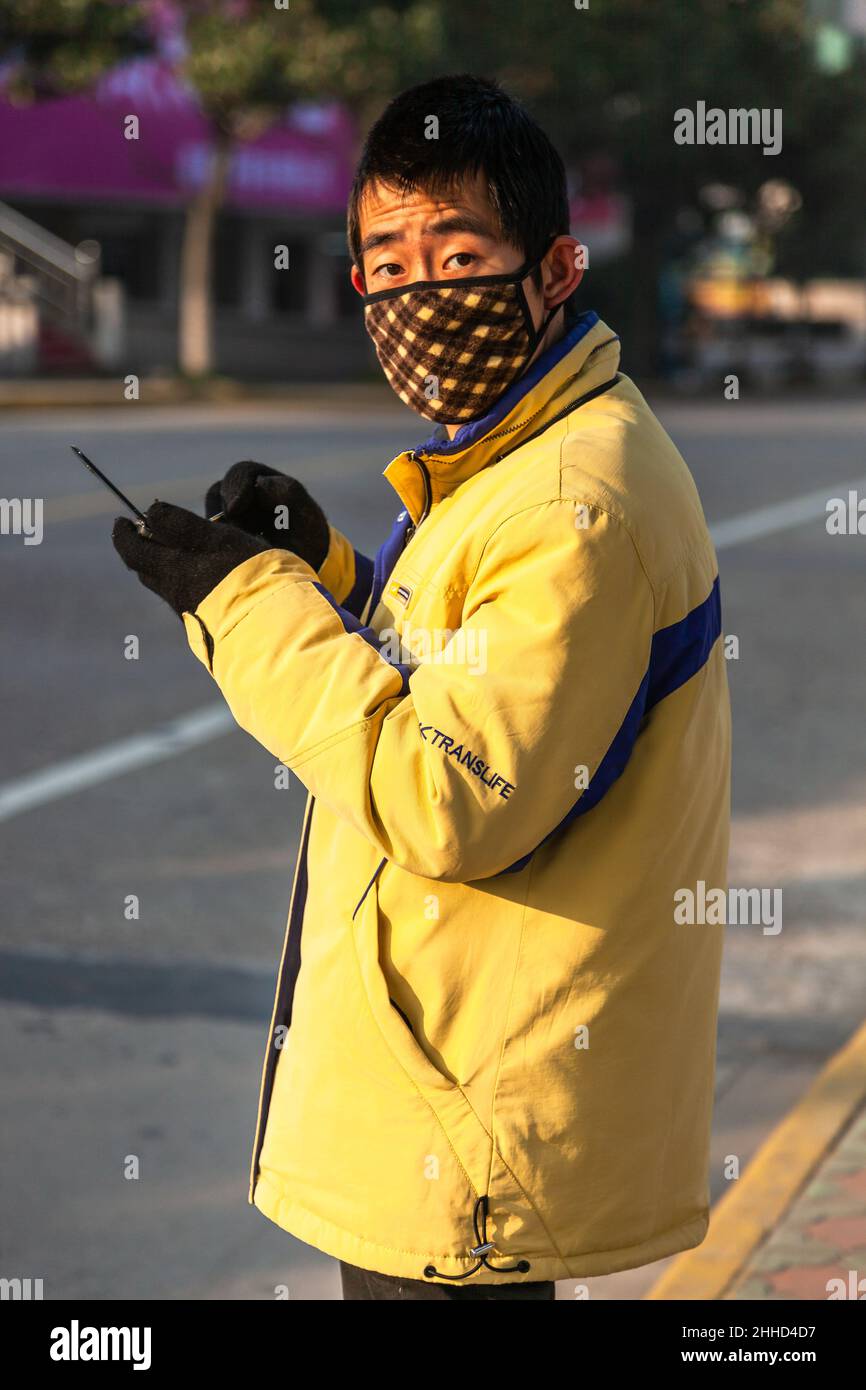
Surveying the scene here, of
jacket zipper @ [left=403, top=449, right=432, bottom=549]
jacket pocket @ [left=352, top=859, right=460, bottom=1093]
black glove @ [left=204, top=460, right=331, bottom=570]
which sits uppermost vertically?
black glove @ [left=204, top=460, right=331, bottom=570]

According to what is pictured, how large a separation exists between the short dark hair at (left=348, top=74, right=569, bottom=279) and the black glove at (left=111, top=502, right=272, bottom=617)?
1.49 ft

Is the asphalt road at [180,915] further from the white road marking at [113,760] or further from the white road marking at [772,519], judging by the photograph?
the white road marking at [772,519]

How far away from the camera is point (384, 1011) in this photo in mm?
2176

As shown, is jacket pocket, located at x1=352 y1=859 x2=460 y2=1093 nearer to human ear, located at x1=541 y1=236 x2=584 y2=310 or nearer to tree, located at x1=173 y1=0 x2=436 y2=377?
human ear, located at x1=541 y1=236 x2=584 y2=310

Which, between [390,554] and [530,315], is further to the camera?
[390,554]

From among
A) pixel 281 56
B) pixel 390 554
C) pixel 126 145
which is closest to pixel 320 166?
pixel 126 145

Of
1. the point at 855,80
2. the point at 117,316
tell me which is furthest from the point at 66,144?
the point at 855,80

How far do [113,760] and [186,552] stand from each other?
5.88m

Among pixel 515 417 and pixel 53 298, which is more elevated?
pixel 53 298

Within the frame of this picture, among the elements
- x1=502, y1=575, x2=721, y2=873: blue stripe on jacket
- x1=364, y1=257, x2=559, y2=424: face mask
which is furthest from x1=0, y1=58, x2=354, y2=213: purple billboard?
x1=502, y1=575, x2=721, y2=873: blue stripe on jacket

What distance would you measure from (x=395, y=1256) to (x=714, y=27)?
38.7 metres

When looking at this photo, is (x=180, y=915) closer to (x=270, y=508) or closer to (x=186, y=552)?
(x=270, y=508)

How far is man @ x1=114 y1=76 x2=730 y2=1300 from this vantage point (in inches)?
79.5
